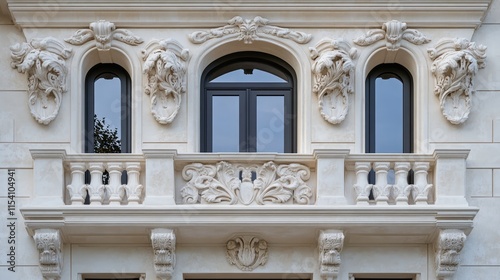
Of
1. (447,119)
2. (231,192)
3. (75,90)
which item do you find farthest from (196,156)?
(447,119)

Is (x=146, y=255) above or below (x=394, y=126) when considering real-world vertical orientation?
below

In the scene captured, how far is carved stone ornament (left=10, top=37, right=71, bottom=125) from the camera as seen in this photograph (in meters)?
26.5

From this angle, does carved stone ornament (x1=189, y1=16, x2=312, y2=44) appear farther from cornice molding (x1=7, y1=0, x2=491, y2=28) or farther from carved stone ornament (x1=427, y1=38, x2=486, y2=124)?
carved stone ornament (x1=427, y1=38, x2=486, y2=124)

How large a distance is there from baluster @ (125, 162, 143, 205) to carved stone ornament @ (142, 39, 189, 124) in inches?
38.3

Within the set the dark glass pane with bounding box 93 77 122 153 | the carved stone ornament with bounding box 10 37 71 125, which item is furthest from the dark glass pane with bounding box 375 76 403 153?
the carved stone ornament with bounding box 10 37 71 125

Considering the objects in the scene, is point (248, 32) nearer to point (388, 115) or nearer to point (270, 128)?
point (270, 128)

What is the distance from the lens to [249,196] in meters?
25.9

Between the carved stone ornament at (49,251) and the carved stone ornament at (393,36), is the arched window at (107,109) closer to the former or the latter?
the carved stone ornament at (49,251)

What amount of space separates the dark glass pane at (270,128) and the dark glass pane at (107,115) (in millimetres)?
2460

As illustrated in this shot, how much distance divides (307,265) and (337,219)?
43.1 inches

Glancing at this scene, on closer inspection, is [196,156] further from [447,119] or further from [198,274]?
[447,119]

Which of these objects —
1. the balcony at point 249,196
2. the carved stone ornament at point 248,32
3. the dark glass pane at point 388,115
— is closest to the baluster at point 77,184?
the balcony at point 249,196

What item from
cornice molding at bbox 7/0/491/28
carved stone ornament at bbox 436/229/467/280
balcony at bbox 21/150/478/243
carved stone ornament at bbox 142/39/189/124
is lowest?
carved stone ornament at bbox 436/229/467/280

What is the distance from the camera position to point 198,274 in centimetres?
2609
